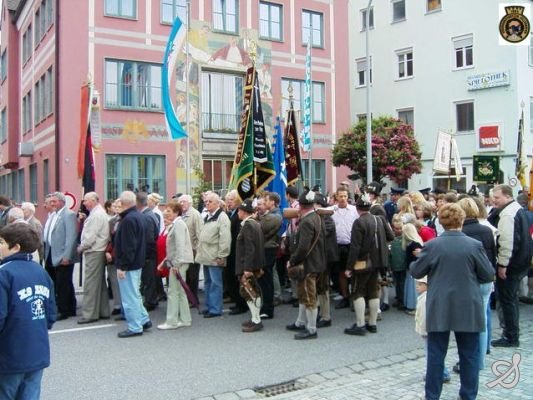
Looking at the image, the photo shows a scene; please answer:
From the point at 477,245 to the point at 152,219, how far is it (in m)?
5.98

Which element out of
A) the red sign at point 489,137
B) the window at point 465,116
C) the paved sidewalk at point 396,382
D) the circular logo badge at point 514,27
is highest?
the window at point 465,116

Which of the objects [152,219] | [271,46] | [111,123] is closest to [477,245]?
[152,219]

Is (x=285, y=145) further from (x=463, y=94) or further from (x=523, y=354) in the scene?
(x=463, y=94)

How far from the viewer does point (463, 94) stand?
3064 centimetres

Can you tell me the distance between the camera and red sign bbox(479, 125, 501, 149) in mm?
28844

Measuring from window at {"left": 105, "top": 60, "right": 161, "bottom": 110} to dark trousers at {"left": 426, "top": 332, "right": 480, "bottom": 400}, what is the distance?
62.6ft

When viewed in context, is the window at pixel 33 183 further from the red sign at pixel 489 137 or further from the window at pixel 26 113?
the red sign at pixel 489 137

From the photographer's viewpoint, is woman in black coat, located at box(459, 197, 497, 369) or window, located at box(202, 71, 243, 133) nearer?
woman in black coat, located at box(459, 197, 497, 369)

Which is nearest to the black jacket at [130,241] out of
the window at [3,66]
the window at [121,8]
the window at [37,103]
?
the window at [121,8]

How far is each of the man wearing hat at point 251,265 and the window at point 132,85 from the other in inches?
598

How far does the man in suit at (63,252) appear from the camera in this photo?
30.2ft

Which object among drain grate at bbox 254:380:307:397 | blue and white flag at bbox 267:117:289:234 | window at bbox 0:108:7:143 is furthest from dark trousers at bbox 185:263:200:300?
window at bbox 0:108:7:143

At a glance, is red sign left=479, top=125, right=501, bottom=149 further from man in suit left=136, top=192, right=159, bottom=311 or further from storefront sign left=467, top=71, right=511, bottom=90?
man in suit left=136, top=192, right=159, bottom=311

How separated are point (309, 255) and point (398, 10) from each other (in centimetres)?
2966
